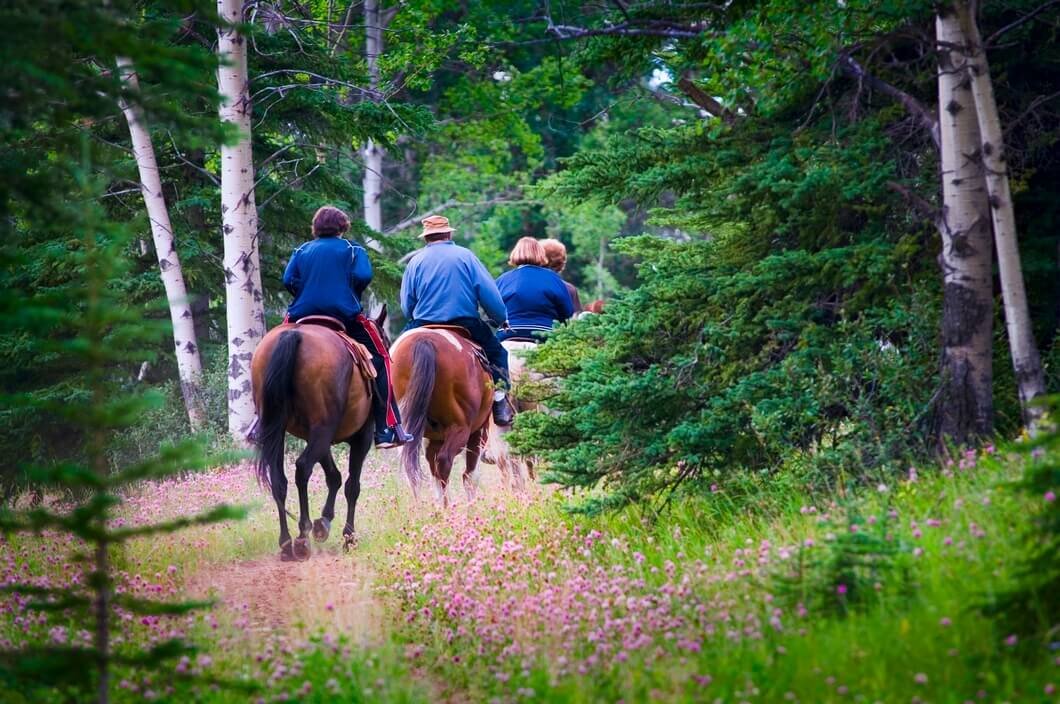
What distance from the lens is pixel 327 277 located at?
10656 millimetres

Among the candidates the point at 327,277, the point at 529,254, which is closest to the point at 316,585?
the point at 327,277

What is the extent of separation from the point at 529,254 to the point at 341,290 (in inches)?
137

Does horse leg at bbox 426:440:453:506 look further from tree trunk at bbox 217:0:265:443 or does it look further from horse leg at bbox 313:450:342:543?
tree trunk at bbox 217:0:265:443

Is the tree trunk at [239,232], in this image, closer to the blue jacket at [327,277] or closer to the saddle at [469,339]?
the saddle at [469,339]

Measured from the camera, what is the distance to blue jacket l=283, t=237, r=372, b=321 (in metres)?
10.6

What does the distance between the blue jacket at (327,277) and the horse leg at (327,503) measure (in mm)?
1357

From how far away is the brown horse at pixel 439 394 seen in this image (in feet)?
36.3

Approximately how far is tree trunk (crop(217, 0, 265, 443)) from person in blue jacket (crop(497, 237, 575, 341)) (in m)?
3.39

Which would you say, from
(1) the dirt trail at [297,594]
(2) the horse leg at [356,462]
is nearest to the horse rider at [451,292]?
(2) the horse leg at [356,462]

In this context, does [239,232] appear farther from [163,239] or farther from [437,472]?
[437,472]

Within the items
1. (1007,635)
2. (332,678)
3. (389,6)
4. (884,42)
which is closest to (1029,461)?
(1007,635)

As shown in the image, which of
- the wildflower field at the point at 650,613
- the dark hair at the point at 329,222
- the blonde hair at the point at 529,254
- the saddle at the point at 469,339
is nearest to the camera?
the wildflower field at the point at 650,613

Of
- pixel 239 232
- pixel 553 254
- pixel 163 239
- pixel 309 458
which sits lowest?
pixel 309 458

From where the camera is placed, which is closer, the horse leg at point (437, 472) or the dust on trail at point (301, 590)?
the dust on trail at point (301, 590)
